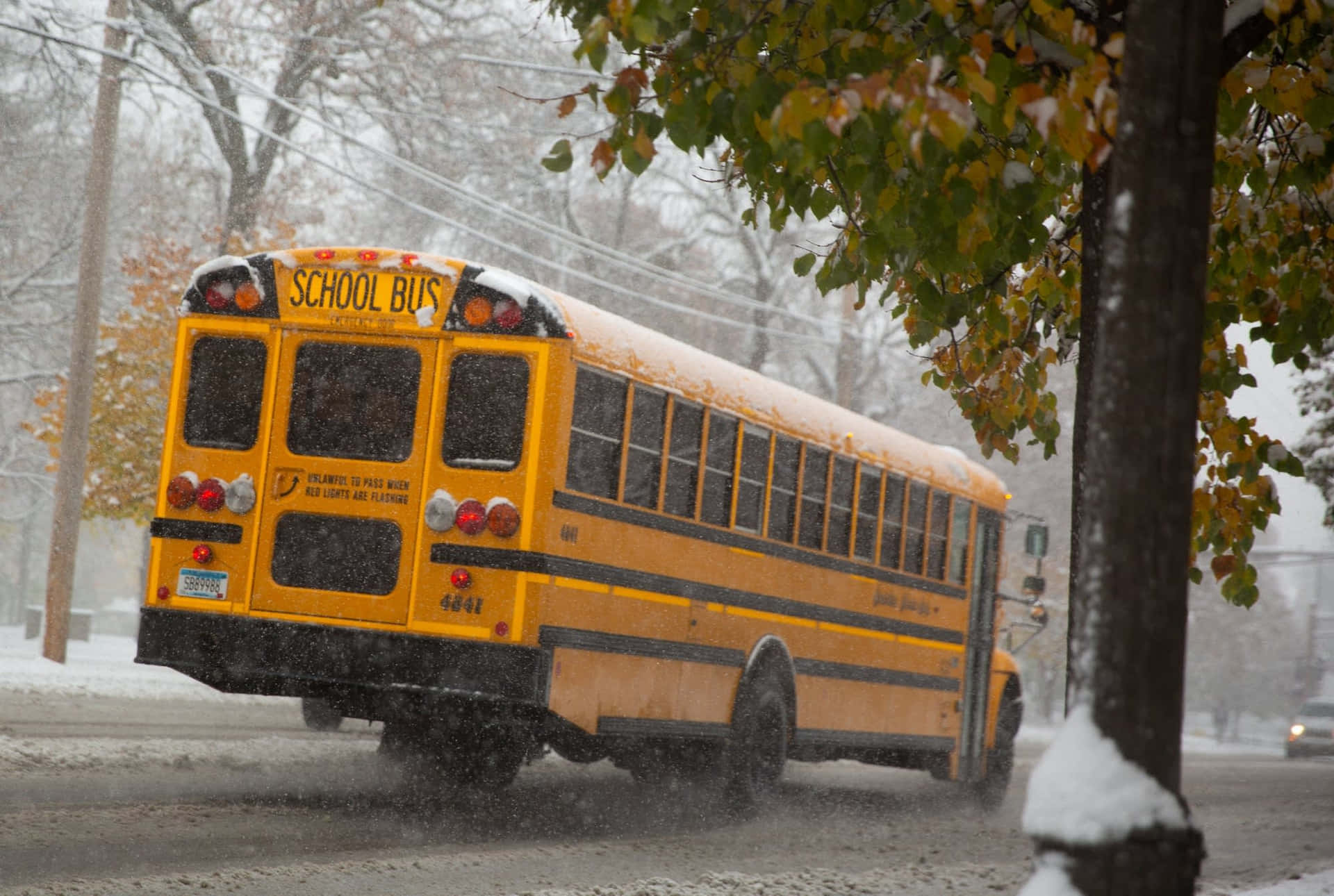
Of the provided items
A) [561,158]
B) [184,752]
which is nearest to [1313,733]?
[184,752]

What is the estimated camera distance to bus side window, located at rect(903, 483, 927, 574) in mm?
11500

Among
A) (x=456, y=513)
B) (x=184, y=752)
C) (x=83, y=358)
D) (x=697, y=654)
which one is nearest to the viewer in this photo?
(x=456, y=513)

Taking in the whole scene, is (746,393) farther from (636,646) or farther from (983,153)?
(983,153)

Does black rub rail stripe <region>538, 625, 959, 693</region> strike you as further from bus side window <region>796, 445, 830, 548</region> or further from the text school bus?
bus side window <region>796, 445, 830, 548</region>

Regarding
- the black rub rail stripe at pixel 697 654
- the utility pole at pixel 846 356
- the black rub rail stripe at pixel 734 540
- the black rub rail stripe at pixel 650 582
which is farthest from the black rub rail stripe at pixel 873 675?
the utility pole at pixel 846 356

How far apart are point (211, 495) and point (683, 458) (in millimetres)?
2505

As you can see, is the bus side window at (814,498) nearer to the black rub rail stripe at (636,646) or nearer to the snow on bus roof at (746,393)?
the snow on bus roof at (746,393)

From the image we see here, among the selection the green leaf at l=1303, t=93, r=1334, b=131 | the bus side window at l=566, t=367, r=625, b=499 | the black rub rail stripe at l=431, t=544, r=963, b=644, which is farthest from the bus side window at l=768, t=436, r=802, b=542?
the green leaf at l=1303, t=93, r=1334, b=131

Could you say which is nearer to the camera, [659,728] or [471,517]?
[471,517]

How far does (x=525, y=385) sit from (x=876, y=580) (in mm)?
4106

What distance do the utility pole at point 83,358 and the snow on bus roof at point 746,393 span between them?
27.6 feet

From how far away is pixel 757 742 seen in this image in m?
9.59

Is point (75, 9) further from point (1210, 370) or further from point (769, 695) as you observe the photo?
point (1210, 370)

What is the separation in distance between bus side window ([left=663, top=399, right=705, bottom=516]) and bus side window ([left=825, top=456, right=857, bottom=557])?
1.67 meters
